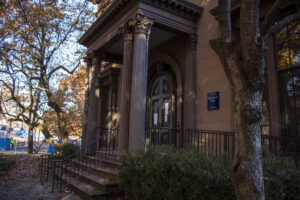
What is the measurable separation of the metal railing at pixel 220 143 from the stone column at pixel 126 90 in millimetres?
1003

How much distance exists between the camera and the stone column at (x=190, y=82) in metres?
9.84

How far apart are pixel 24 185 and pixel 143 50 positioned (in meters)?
6.82

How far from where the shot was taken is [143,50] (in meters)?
8.78

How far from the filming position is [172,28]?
9.85 metres

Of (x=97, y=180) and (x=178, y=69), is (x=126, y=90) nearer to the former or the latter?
(x=178, y=69)

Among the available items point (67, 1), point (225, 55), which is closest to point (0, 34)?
point (67, 1)

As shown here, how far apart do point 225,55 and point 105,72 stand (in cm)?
1347

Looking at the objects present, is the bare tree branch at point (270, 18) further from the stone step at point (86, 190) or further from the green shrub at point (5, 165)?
the green shrub at point (5, 165)

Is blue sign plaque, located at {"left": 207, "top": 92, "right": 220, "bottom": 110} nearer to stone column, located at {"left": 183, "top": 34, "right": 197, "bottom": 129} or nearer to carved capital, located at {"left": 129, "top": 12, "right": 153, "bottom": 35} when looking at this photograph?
stone column, located at {"left": 183, "top": 34, "right": 197, "bottom": 129}

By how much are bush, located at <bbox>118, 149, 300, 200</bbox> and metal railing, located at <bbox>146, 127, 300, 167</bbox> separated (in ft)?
2.03

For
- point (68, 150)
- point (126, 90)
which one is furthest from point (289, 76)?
point (68, 150)

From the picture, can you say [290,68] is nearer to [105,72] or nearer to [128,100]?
[128,100]

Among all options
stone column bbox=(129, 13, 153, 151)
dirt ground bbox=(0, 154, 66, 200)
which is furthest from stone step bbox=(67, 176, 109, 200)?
stone column bbox=(129, 13, 153, 151)

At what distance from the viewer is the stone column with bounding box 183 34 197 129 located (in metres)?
9.84
